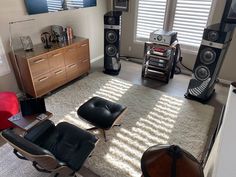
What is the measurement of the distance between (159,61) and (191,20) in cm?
94

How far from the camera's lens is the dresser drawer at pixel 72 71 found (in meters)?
3.03

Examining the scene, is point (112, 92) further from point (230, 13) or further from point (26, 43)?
point (230, 13)

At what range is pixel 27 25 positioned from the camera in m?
2.63

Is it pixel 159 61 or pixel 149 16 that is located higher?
pixel 149 16

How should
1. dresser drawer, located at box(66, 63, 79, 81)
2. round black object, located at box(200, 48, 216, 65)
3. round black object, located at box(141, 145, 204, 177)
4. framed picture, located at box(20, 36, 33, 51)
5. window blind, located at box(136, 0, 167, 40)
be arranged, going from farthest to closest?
window blind, located at box(136, 0, 167, 40)
dresser drawer, located at box(66, 63, 79, 81)
framed picture, located at box(20, 36, 33, 51)
round black object, located at box(200, 48, 216, 65)
round black object, located at box(141, 145, 204, 177)

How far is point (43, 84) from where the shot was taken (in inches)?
105

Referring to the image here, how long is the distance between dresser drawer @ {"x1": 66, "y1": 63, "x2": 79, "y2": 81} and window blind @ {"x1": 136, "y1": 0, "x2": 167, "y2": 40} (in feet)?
5.42

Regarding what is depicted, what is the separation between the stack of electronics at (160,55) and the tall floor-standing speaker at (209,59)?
57 cm

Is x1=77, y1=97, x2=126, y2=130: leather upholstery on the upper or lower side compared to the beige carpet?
upper

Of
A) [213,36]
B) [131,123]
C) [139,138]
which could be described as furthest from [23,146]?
[213,36]

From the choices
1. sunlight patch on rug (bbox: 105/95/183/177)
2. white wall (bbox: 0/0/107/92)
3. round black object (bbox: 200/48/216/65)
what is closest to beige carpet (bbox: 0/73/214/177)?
sunlight patch on rug (bbox: 105/95/183/177)

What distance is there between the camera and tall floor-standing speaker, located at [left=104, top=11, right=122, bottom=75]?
10.1 feet

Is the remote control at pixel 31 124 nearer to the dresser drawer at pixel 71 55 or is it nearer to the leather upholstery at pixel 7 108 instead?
the leather upholstery at pixel 7 108

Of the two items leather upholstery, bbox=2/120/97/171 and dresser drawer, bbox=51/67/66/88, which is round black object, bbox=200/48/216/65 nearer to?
leather upholstery, bbox=2/120/97/171
